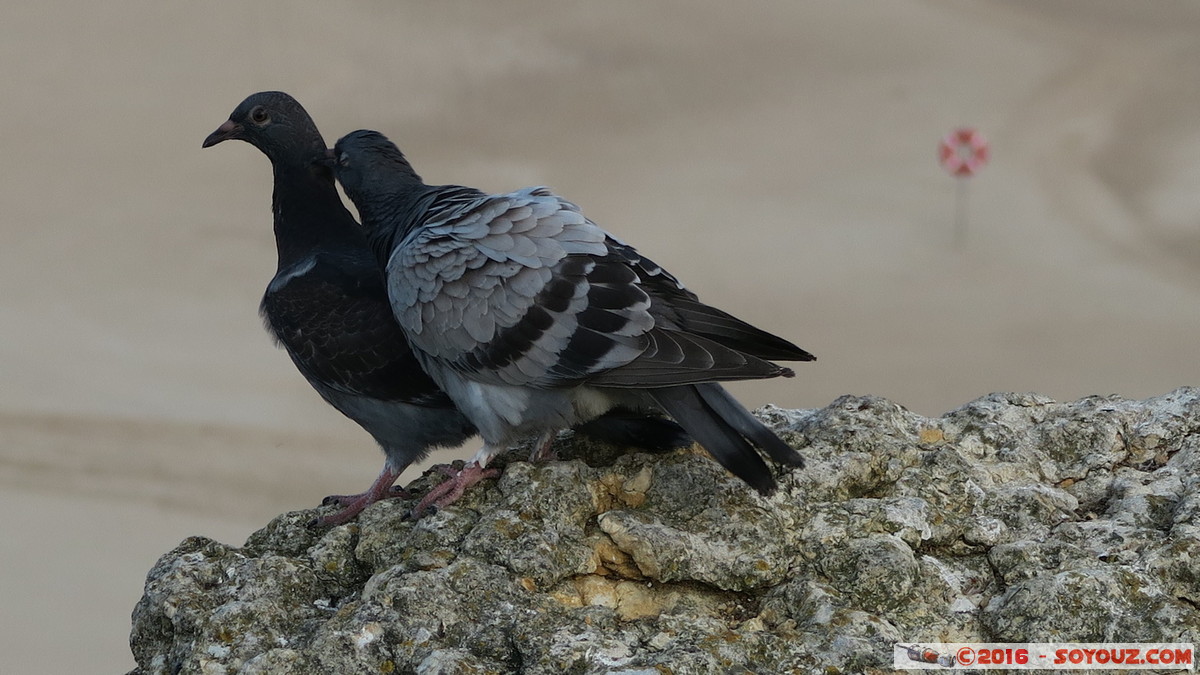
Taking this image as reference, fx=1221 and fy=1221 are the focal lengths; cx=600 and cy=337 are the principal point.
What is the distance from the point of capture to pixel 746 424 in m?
5.36

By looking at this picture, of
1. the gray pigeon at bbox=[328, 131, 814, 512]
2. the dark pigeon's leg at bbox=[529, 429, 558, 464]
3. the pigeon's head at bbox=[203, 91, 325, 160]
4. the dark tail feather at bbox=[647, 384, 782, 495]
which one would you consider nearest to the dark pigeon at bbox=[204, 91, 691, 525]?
the pigeon's head at bbox=[203, 91, 325, 160]

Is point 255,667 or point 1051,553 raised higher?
point 1051,553

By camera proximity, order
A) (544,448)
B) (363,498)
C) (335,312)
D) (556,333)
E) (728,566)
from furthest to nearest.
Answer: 1. (335,312)
2. (363,498)
3. (544,448)
4. (556,333)
5. (728,566)

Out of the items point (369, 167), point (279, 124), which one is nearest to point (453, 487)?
point (369, 167)

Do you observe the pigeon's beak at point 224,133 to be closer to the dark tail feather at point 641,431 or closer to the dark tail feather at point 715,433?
the dark tail feather at point 641,431

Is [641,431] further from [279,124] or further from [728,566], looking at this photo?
[279,124]

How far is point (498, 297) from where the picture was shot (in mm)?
6066

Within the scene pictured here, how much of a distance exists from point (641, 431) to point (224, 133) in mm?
3828

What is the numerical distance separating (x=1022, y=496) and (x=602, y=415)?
6.61 feet

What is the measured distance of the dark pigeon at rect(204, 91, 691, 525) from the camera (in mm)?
6961

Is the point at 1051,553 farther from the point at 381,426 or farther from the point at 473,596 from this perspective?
the point at 381,426

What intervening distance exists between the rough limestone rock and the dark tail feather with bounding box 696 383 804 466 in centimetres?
→ 31

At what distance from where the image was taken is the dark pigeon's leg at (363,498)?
6.16 m

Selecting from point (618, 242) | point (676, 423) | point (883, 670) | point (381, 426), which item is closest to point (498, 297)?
point (618, 242)
